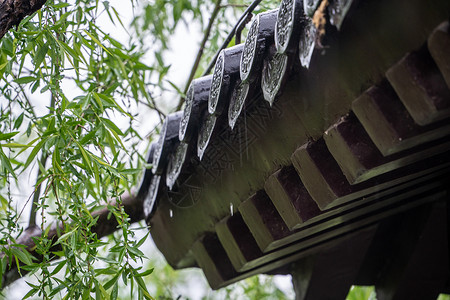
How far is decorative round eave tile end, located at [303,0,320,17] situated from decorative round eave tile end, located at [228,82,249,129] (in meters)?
0.32

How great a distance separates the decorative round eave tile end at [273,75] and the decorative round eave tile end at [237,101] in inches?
2.6

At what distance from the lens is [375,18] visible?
40.9 inches

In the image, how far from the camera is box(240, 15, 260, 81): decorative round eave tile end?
125 centimetres

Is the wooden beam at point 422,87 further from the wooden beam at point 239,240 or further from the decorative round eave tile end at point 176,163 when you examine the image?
the wooden beam at point 239,240

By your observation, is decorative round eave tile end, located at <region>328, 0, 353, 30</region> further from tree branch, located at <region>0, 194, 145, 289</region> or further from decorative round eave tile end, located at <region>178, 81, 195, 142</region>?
tree branch, located at <region>0, 194, 145, 289</region>

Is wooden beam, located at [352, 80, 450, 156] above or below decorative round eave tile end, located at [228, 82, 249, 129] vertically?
below

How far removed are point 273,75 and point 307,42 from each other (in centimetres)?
16

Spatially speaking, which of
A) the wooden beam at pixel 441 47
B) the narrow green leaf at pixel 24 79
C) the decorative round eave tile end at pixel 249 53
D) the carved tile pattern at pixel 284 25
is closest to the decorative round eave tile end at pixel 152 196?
the narrow green leaf at pixel 24 79

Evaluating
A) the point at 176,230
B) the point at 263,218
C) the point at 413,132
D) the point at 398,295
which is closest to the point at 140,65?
the point at 176,230

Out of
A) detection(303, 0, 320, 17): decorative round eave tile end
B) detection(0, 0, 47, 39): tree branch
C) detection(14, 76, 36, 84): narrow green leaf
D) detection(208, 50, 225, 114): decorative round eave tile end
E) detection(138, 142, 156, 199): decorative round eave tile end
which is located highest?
detection(14, 76, 36, 84): narrow green leaf

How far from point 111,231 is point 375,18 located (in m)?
1.80

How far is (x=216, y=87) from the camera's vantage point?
1412 mm

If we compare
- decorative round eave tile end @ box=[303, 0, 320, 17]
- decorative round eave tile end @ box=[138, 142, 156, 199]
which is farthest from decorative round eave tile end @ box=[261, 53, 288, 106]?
decorative round eave tile end @ box=[138, 142, 156, 199]

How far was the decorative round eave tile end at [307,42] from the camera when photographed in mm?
1041
